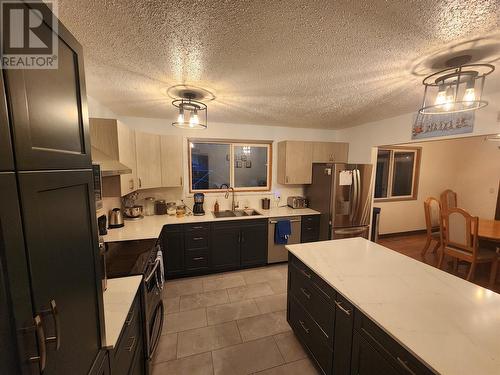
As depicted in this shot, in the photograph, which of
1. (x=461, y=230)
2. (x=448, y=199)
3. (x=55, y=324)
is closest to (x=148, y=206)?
(x=55, y=324)

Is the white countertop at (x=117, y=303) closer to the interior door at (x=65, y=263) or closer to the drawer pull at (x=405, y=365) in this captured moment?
the interior door at (x=65, y=263)

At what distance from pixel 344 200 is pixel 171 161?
277 centimetres

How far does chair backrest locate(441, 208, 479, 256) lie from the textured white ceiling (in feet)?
5.65

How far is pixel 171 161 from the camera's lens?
3.12 m

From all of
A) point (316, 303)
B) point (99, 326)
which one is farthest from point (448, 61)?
point (99, 326)

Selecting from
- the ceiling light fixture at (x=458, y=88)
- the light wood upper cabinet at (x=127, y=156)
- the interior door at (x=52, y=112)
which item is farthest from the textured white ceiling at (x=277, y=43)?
the interior door at (x=52, y=112)

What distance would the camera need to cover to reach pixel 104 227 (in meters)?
2.24

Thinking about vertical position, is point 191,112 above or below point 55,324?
above

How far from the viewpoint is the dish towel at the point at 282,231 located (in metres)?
3.28

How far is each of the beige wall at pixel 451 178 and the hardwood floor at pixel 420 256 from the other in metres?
0.22

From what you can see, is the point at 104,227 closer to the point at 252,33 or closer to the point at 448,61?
the point at 252,33

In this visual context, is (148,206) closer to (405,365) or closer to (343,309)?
(343,309)

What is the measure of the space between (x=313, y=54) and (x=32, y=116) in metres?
1.45

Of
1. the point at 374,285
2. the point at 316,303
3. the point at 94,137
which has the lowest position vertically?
the point at 316,303
